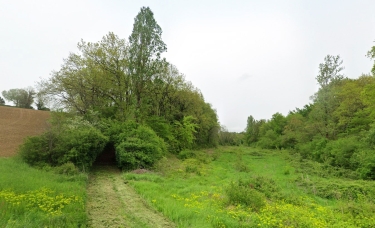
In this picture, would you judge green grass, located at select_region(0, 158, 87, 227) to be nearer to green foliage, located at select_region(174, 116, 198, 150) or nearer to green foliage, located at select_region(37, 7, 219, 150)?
green foliage, located at select_region(37, 7, 219, 150)

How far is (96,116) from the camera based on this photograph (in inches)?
773

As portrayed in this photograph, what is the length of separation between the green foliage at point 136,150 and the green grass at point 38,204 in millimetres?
6823

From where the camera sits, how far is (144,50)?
22.5 m

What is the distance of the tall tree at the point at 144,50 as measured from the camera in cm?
2231

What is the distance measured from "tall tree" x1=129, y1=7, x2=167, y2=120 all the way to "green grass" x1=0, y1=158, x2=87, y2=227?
14516 millimetres

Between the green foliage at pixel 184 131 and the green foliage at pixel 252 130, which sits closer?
the green foliage at pixel 184 131

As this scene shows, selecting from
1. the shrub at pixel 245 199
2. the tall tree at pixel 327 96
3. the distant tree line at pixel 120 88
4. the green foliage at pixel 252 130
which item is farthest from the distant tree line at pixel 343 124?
the green foliage at pixel 252 130

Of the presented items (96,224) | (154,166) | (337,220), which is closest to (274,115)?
(154,166)

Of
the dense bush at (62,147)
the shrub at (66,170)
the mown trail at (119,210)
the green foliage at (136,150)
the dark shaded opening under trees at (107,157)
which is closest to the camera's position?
the mown trail at (119,210)

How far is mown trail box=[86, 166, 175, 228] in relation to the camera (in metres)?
6.77

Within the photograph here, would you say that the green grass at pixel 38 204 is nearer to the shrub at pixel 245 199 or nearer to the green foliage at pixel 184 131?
the shrub at pixel 245 199

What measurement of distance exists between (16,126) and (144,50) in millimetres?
14828

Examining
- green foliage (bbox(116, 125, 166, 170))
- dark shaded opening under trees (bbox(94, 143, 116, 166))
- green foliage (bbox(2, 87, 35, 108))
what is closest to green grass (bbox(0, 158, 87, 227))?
green foliage (bbox(116, 125, 166, 170))

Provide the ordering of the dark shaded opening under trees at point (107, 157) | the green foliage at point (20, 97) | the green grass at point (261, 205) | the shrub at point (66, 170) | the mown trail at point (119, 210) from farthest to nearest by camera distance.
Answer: the green foliage at point (20, 97) → the dark shaded opening under trees at point (107, 157) → the shrub at point (66, 170) → the green grass at point (261, 205) → the mown trail at point (119, 210)
